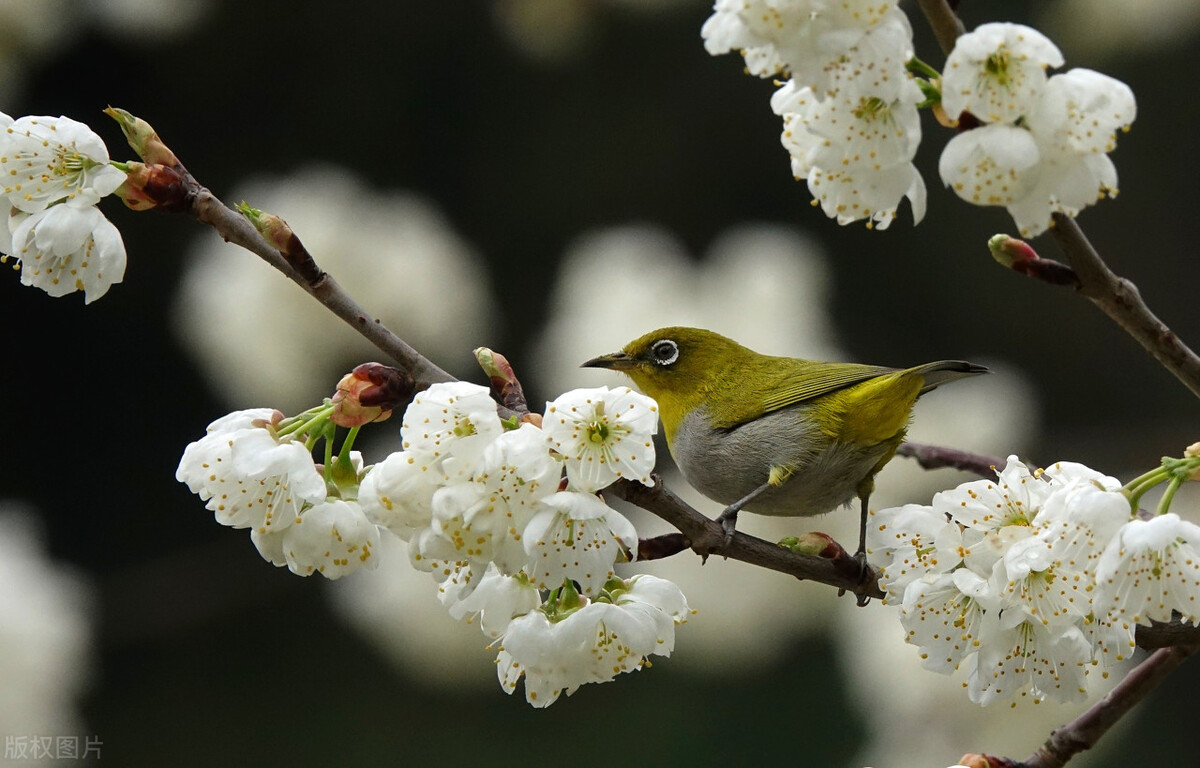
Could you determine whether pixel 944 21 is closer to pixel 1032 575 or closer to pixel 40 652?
pixel 1032 575

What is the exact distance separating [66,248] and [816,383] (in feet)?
4.40

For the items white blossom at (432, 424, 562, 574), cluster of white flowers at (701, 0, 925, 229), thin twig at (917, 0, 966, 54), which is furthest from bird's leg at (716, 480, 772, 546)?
thin twig at (917, 0, 966, 54)

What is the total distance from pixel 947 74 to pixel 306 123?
208 inches

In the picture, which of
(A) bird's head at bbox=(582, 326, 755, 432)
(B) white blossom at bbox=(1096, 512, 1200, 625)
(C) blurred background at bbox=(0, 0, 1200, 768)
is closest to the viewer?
(B) white blossom at bbox=(1096, 512, 1200, 625)

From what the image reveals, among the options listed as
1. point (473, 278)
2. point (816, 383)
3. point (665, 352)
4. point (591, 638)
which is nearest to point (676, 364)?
point (665, 352)

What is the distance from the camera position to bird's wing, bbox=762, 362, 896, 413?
7.55 feet

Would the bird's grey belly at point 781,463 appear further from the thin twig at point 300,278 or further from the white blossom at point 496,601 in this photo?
the thin twig at point 300,278

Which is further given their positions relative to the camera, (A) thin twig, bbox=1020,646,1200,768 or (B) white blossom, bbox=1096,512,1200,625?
(A) thin twig, bbox=1020,646,1200,768

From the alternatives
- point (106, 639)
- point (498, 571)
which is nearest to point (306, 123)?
point (106, 639)

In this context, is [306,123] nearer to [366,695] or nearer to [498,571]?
[366,695]

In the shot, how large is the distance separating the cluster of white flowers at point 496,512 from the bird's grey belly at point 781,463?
26.0 inches

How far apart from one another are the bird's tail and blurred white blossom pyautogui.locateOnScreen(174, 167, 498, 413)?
240cm

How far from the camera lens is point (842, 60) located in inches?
48.8

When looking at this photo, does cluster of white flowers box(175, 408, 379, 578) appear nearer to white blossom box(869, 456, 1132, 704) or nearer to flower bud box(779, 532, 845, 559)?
flower bud box(779, 532, 845, 559)
